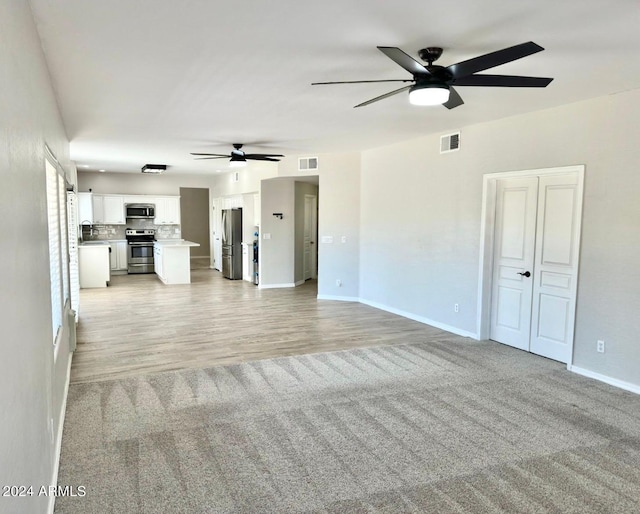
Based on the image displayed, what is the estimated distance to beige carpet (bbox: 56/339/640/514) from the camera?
101 inches

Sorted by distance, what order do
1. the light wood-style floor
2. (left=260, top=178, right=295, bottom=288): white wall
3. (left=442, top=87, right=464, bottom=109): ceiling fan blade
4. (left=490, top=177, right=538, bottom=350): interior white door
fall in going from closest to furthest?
(left=442, top=87, right=464, bottom=109): ceiling fan blade → the light wood-style floor → (left=490, top=177, right=538, bottom=350): interior white door → (left=260, top=178, right=295, bottom=288): white wall

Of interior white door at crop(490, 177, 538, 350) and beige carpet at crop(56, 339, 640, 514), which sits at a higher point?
interior white door at crop(490, 177, 538, 350)

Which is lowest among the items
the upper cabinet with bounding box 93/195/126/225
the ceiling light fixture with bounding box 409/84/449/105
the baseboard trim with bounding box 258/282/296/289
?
the baseboard trim with bounding box 258/282/296/289

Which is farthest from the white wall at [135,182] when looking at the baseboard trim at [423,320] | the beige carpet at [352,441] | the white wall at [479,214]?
the beige carpet at [352,441]

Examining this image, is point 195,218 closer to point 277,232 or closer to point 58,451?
point 277,232

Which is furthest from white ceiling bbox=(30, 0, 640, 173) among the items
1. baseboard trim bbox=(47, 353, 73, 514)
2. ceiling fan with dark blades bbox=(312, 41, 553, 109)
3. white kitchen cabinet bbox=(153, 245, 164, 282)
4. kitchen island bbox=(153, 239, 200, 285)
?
white kitchen cabinet bbox=(153, 245, 164, 282)

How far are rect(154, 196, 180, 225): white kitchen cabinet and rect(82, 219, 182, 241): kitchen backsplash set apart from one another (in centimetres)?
26

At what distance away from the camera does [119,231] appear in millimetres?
12320

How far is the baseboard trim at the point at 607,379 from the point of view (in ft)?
13.6

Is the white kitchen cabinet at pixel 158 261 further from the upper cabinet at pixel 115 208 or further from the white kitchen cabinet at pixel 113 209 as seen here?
the white kitchen cabinet at pixel 113 209

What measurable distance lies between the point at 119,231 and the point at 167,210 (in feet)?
4.59

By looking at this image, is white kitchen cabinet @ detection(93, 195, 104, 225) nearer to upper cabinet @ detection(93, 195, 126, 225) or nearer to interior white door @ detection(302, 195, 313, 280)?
upper cabinet @ detection(93, 195, 126, 225)

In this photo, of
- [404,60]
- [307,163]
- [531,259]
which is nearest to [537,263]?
[531,259]

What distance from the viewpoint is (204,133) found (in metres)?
6.31
